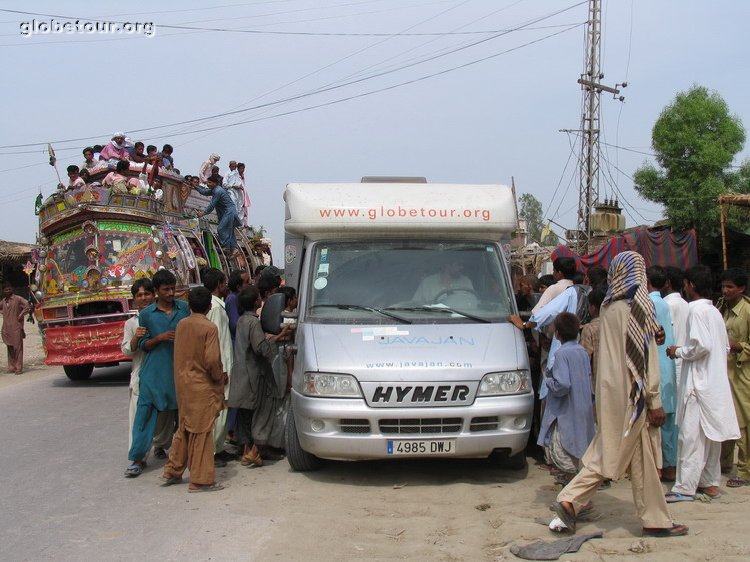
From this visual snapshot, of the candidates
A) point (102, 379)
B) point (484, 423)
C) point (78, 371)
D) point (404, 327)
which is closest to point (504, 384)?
point (484, 423)

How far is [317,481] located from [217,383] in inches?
46.1

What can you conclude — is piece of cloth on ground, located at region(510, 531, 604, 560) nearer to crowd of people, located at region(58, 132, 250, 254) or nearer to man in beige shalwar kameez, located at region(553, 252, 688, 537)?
man in beige shalwar kameez, located at region(553, 252, 688, 537)

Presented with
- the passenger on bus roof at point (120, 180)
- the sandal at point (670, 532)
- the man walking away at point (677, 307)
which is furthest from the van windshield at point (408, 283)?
the passenger on bus roof at point (120, 180)

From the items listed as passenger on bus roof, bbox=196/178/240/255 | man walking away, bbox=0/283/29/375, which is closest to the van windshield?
passenger on bus roof, bbox=196/178/240/255

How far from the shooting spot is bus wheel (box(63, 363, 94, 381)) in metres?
14.0

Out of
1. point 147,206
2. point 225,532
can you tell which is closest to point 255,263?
point 147,206

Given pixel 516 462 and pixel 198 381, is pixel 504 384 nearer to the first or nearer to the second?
pixel 516 462

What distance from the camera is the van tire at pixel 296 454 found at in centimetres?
669

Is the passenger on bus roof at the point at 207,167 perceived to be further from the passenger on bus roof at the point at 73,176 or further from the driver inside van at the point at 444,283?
the driver inside van at the point at 444,283

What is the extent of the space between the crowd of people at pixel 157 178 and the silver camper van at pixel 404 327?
23.7 ft

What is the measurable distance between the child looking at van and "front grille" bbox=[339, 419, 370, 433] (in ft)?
4.67

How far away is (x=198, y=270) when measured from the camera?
14953 millimetres

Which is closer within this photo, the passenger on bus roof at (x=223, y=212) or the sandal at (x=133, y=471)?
the sandal at (x=133, y=471)

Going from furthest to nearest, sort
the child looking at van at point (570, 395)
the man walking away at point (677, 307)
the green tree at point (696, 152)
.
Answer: the green tree at point (696, 152)
the man walking away at point (677, 307)
the child looking at van at point (570, 395)
